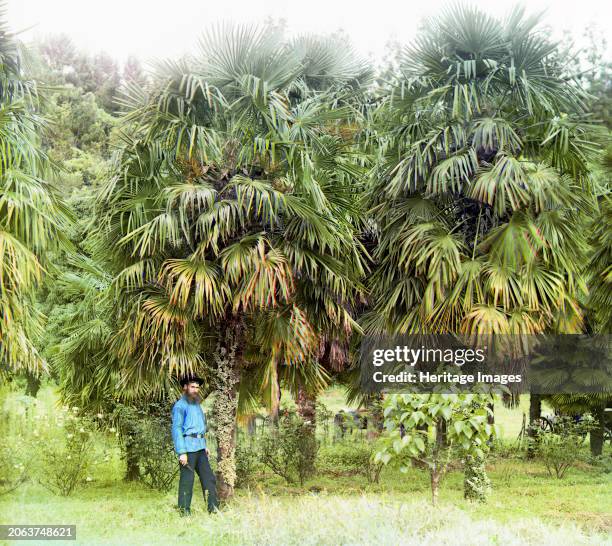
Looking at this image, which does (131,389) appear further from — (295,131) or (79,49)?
(79,49)

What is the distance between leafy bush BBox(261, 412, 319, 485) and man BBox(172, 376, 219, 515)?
308 cm

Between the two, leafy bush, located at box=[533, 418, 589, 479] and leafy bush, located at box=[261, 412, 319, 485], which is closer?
leafy bush, located at box=[261, 412, 319, 485]

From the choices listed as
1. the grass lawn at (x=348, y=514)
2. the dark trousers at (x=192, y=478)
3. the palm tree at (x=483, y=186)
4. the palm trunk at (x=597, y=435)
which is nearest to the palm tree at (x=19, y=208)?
the dark trousers at (x=192, y=478)

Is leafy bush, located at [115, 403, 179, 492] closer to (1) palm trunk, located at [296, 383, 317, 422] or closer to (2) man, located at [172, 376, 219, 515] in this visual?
(2) man, located at [172, 376, 219, 515]

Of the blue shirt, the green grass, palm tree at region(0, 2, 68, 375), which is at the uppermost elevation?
palm tree at region(0, 2, 68, 375)

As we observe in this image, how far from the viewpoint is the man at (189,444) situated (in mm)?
7664

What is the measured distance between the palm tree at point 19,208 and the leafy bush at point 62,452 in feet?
7.71

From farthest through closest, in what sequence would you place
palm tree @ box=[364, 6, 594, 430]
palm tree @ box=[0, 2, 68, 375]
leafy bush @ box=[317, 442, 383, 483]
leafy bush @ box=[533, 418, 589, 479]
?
leafy bush @ box=[533, 418, 589, 479] → leafy bush @ box=[317, 442, 383, 483] → palm tree @ box=[364, 6, 594, 430] → palm tree @ box=[0, 2, 68, 375]

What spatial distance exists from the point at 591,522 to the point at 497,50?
18.1ft

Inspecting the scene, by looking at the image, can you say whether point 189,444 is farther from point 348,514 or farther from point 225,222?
point 225,222

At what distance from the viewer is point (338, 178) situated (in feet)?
30.9

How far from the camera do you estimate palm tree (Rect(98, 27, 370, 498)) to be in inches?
308

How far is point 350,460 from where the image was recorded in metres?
12.1

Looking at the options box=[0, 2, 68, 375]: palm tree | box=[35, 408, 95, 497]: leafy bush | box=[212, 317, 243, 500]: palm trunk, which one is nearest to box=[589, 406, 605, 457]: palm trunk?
box=[212, 317, 243, 500]: palm trunk
